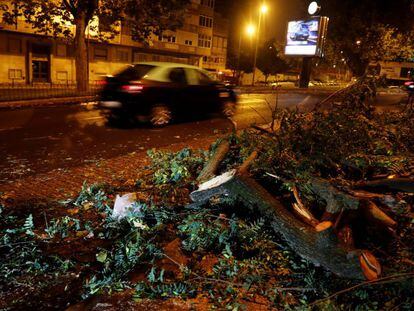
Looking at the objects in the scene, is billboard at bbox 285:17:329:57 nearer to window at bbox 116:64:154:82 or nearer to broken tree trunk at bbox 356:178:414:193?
window at bbox 116:64:154:82

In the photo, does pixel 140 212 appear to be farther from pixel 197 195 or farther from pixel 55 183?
pixel 55 183

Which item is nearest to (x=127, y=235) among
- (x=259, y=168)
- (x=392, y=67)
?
(x=259, y=168)

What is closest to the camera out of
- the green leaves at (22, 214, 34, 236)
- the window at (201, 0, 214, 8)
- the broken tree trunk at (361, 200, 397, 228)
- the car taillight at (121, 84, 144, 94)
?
the broken tree trunk at (361, 200, 397, 228)

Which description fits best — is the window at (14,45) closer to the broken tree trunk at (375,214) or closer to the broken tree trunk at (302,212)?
the broken tree trunk at (302,212)

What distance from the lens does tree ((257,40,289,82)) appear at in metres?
53.2

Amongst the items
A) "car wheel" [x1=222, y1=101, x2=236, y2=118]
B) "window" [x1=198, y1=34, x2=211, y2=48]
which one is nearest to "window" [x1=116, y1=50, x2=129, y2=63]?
"window" [x1=198, y1=34, x2=211, y2=48]

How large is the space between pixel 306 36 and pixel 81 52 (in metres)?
23.0

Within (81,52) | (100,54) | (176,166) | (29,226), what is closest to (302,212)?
(176,166)

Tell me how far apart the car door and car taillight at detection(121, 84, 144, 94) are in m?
1.03

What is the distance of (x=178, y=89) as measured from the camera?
10.9 metres

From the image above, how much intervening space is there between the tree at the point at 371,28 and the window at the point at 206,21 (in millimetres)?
13885

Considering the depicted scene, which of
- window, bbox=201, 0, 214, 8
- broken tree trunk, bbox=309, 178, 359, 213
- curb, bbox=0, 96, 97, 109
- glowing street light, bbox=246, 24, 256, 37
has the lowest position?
curb, bbox=0, 96, 97, 109

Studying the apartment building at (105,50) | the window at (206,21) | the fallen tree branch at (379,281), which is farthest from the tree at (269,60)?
the fallen tree branch at (379,281)

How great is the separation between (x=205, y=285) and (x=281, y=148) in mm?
2434
